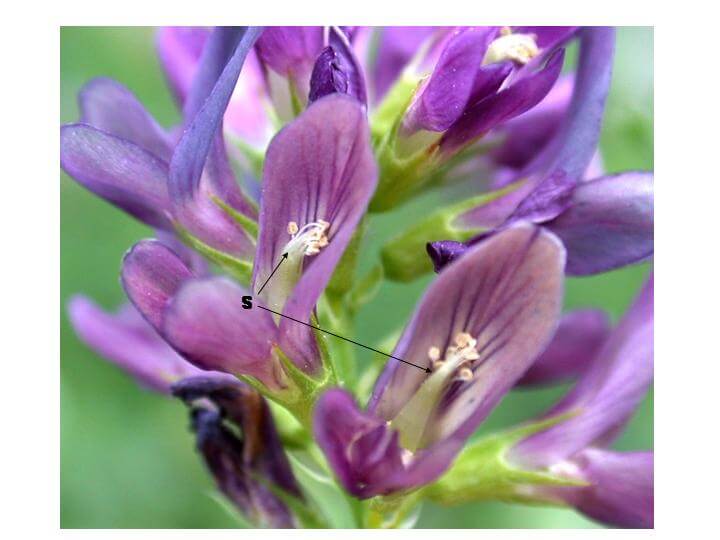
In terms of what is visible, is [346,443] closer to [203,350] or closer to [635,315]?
[203,350]

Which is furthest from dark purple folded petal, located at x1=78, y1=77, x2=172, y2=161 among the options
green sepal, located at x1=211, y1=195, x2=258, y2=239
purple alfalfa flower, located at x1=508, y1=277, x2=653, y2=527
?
purple alfalfa flower, located at x1=508, y1=277, x2=653, y2=527

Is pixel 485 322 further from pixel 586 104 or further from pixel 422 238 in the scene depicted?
pixel 586 104

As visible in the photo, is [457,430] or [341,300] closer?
[457,430]

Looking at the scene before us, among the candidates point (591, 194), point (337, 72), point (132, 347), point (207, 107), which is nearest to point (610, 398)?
point (591, 194)

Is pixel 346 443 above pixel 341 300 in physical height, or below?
below

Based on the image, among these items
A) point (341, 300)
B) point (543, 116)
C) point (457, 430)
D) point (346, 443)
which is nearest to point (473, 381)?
point (457, 430)

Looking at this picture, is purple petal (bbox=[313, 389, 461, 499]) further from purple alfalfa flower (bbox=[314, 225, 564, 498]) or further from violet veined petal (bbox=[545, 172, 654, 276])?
violet veined petal (bbox=[545, 172, 654, 276])

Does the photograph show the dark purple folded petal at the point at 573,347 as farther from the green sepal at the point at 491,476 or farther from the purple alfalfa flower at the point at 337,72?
the purple alfalfa flower at the point at 337,72

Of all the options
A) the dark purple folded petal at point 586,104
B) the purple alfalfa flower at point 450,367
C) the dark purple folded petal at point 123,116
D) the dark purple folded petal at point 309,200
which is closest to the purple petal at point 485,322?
the purple alfalfa flower at point 450,367
